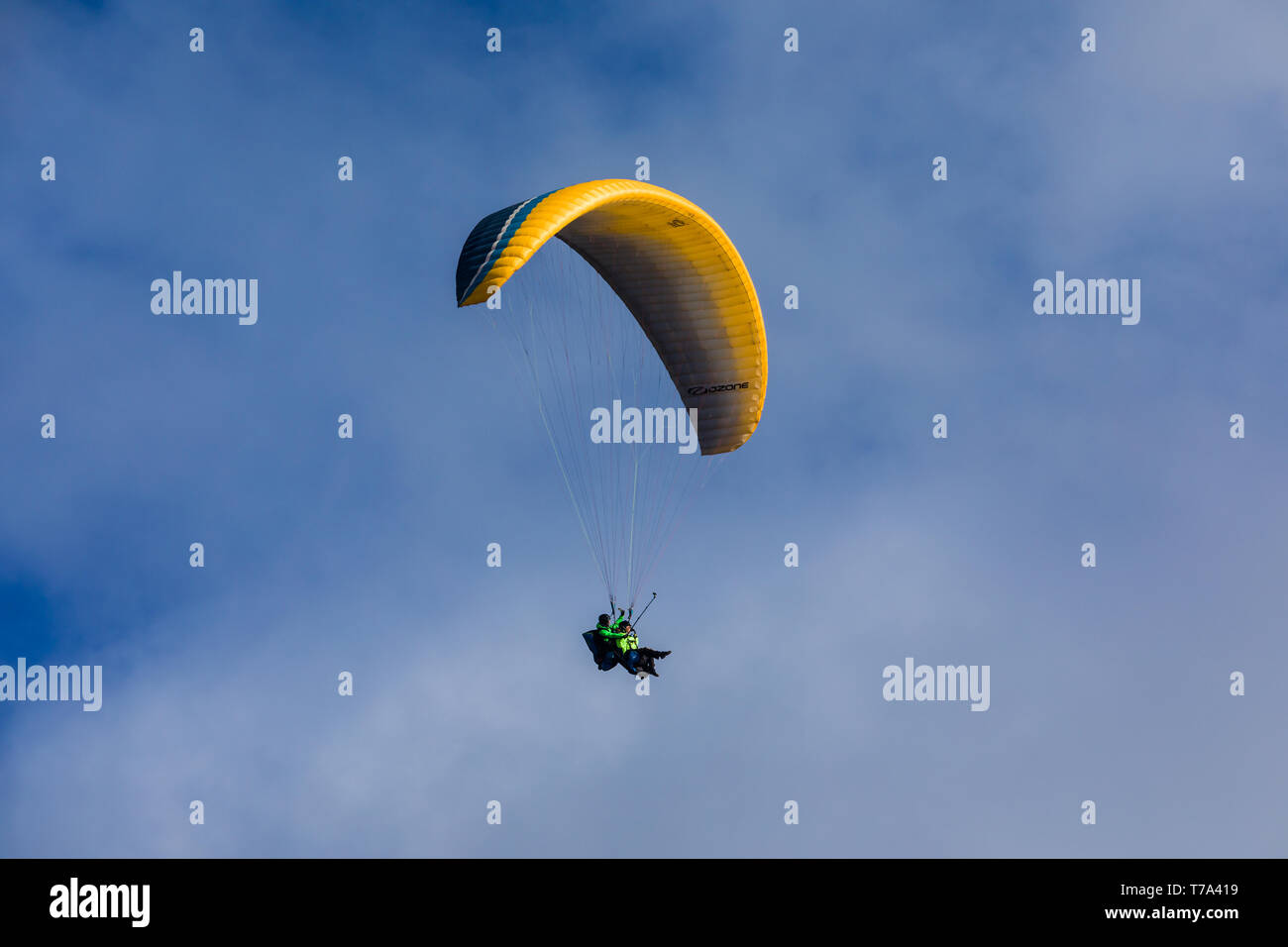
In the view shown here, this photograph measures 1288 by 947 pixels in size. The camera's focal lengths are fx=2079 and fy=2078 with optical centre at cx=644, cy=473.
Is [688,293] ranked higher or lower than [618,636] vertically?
higher

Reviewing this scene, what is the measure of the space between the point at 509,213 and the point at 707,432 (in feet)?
26.1

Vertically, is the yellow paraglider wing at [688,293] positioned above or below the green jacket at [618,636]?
above

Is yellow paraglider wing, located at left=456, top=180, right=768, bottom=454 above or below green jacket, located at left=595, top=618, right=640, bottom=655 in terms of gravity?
above
